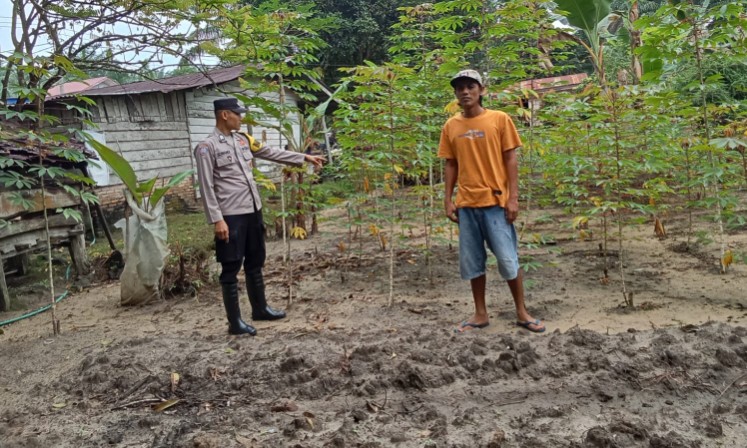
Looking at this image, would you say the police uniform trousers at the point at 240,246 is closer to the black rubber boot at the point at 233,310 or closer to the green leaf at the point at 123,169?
the black rubber boot at the point at 233,310

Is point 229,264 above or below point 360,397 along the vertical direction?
above

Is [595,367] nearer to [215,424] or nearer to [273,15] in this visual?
[215,424]

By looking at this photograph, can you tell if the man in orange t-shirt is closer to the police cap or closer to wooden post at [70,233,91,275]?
the police cap

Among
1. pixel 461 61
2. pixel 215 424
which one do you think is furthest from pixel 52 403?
pixel 461 61

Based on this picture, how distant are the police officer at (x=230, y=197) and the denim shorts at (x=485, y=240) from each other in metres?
1.22

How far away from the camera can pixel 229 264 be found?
379cm

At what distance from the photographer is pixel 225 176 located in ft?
12.3

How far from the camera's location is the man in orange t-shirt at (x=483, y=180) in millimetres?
3426

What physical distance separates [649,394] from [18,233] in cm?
563

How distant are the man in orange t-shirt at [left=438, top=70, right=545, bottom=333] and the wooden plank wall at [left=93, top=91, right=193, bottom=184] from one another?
881 cm

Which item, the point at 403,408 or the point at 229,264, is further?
the point at 229,264

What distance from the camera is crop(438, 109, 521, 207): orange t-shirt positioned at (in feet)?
11.2

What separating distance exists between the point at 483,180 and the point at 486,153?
17cm

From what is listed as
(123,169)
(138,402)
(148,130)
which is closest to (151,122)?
(148,130)
